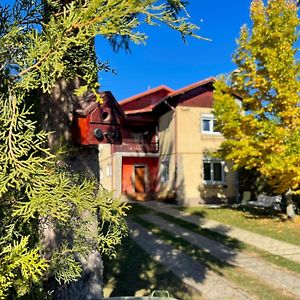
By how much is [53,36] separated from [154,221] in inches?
533

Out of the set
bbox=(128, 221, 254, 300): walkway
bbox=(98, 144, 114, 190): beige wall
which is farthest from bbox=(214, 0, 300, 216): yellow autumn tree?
bbox=(98, 144, 114, 190): beige wall

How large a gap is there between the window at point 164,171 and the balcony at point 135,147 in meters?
1.32

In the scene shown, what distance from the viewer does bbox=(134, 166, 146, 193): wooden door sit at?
81.6 feet

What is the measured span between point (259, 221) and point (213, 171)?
25.5 ft

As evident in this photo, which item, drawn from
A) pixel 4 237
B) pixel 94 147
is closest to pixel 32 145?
pixel 4 237

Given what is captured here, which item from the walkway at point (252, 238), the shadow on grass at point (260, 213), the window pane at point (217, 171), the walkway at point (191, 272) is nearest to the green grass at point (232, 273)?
the walkway at point (191, 272)

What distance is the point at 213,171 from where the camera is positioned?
A: 73.0 ft

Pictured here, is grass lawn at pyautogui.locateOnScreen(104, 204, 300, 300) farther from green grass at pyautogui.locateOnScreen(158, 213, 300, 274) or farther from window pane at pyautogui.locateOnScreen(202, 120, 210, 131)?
window pane at pyautogui.locateOnScreen(202, 120, 210, 131)

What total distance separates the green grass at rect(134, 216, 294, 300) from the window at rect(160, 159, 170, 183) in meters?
11.7

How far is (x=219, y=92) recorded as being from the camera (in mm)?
15617

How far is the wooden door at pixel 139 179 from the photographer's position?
24875mm

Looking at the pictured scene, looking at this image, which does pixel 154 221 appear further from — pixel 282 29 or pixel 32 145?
pixel 32 145

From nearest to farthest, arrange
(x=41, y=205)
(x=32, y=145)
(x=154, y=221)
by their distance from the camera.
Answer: (x=41, y=205) < (x=32, y=145) < (x=154, y=221)

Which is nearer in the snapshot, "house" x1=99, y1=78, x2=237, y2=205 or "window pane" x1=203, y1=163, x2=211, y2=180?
"house" x1=99, y1=78, x2=237, y2=205
